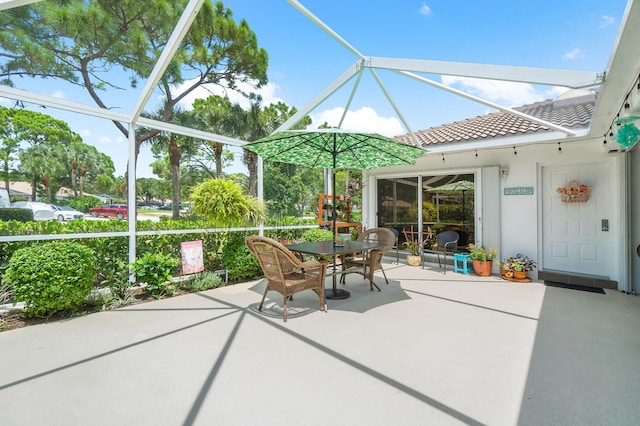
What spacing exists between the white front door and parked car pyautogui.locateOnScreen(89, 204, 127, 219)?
24.5 feet

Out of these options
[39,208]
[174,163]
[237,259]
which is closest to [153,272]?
[237,259]

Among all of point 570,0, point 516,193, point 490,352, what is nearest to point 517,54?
point 570,0

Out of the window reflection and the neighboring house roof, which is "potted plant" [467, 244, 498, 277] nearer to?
the window reflection

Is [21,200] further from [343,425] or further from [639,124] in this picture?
[639,124]

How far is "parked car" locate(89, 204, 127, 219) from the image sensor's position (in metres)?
4.51

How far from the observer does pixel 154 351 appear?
2.83m

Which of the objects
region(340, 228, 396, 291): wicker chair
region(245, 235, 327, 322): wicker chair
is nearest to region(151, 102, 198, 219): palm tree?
region(245, 235, 327, 322): wicker chair

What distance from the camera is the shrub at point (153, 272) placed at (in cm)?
441

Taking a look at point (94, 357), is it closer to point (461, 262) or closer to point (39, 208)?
point (39, 208)

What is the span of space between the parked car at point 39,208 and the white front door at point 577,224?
26.6 ft

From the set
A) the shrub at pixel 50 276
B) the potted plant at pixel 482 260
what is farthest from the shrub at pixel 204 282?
the potted plant at pixel 482 260

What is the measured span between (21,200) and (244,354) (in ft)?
11.8

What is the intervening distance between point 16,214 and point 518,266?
778 centimetres

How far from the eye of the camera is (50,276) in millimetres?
3441
